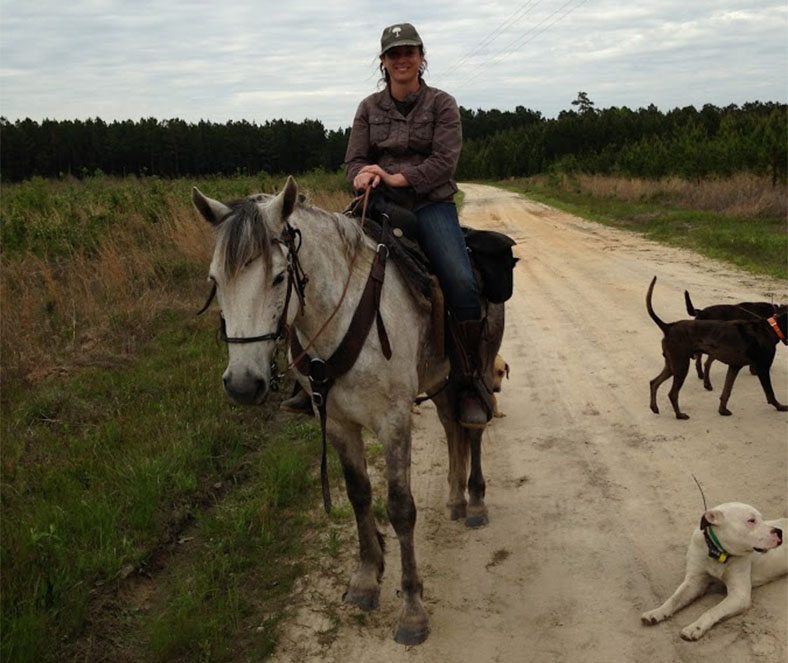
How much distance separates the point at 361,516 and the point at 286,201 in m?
2.00

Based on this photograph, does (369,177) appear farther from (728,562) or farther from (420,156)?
(728,562)

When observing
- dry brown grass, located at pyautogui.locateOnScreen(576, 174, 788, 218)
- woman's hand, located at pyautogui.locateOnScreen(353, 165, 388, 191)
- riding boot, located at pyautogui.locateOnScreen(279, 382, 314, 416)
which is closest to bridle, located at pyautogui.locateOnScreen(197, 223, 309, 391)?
woman's hand, located at pyautogui.locateOnScreen(353, 165, 388, 191)

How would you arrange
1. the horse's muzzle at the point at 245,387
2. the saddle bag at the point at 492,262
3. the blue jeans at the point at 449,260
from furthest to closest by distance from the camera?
the saddle bag at the point at 492,262 < the blue jeans at the point at 449,260 < the horse's muzzle at the point at 245,387

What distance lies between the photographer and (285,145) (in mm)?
76125

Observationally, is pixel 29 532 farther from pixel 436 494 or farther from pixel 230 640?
pixel 436 494

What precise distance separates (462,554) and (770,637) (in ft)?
5.86

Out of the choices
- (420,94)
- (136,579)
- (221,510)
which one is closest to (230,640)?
(136,579)

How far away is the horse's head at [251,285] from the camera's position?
9.30 feet

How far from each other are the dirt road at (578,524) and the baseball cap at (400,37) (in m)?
3.19

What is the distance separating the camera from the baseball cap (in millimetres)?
3996

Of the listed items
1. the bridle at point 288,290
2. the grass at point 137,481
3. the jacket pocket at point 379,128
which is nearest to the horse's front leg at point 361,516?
the grass at point 137,481

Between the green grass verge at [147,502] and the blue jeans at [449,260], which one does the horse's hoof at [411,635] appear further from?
the blue jeans at [449,260]

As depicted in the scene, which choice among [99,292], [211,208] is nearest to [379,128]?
[211,208]

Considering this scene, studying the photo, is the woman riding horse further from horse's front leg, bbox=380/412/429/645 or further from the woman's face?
horse's front leg, bbox=380/412/429/645
